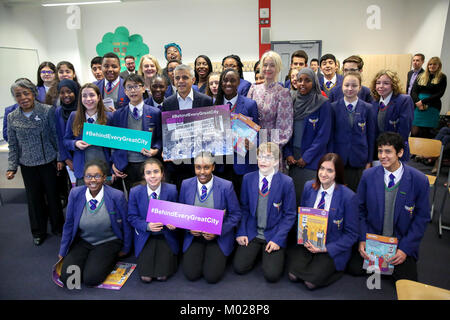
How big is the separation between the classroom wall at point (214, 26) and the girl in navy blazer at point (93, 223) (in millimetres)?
6718

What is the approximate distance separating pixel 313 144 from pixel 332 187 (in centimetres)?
58

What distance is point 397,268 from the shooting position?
8.02ft

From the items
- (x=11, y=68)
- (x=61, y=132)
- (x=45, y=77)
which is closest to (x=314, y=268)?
(x=61, y=132)

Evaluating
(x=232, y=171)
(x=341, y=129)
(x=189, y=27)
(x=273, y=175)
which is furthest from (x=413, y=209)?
(x=189, y=27)

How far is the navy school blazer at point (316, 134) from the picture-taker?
2.96 metres

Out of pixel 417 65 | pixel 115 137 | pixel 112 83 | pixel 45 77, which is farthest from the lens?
pixel 417 65

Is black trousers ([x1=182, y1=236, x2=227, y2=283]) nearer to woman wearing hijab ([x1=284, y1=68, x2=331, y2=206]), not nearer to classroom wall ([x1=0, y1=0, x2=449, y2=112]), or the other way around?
woman wearing hijab ([x1=284, y1=68, x2=331, y2=206])

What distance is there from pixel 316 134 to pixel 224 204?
1.20m

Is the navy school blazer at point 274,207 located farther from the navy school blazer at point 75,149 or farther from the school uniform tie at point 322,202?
the navy school blazer at point 75,149

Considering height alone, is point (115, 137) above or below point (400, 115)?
below

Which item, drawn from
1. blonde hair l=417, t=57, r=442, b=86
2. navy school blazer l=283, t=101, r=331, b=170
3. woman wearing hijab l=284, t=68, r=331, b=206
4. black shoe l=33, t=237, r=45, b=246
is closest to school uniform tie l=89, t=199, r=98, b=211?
black shoe l=33, t=237, r=45, b=246

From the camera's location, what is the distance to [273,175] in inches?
108

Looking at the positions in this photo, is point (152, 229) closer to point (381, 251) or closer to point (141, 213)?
point (141, 213)

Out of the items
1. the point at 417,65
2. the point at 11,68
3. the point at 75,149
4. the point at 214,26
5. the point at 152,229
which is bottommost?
the point at 152,229
